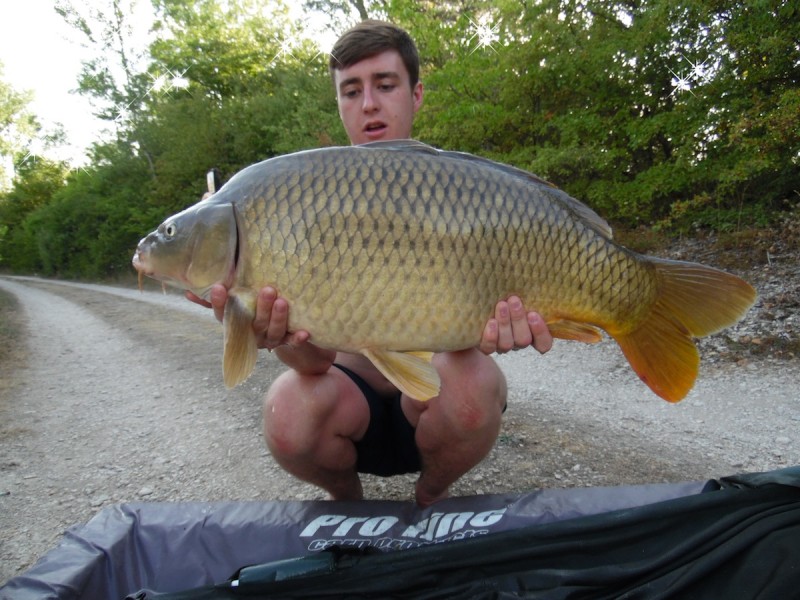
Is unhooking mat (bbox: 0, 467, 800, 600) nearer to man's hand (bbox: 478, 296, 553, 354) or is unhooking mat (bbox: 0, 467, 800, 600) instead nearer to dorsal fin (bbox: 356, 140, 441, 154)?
man's hand (bbox: 478, 296, 553, 354)

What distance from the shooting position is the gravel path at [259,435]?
5.69 ft

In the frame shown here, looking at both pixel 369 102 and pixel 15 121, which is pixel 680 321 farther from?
pixel 15 121

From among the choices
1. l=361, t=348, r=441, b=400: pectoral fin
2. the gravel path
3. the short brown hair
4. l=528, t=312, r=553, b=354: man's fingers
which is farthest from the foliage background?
l=361, t=348, r=441, b=400: pectoral fin

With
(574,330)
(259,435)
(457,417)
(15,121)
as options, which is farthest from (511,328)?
(15,121)

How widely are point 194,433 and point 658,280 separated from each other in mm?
1984

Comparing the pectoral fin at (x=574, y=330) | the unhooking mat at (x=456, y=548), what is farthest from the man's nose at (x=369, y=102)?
the unhooking mat at (x=456, y=548)

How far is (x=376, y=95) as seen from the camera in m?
1.61

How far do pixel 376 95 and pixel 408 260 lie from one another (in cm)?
76

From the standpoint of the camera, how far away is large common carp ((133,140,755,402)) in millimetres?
1065

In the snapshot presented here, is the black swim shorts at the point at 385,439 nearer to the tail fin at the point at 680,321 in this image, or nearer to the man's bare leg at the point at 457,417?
the man's bare leg at the point at 457,417

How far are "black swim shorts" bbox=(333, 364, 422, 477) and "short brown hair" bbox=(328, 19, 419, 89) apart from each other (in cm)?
90

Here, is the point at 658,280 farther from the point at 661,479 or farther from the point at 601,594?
the point at 661,479

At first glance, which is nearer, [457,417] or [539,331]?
[539,331]

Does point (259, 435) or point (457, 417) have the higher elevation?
point (457, 417)
